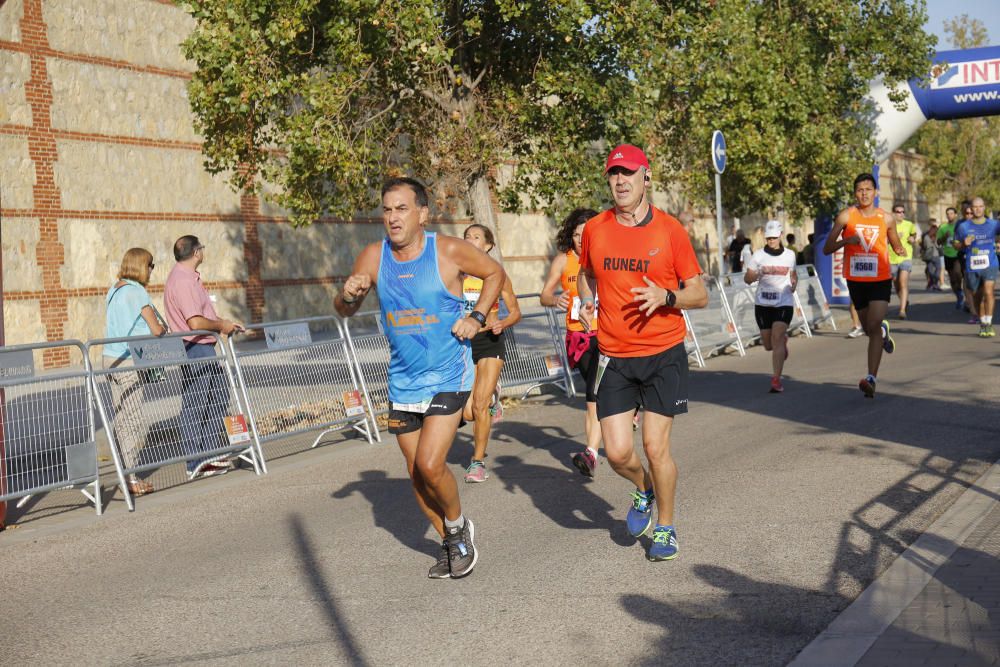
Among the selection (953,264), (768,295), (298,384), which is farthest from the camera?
(953,264)

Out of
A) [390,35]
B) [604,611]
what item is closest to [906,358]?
[390,35]

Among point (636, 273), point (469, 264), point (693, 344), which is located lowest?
point (693, 344)

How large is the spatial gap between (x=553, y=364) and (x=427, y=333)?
826cm

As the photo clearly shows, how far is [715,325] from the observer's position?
18.1 metres

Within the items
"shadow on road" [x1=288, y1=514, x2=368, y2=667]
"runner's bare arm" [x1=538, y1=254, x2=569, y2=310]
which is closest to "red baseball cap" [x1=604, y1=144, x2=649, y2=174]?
"shadow on road" [x1=288, y1=514, x2=368, y2=667]

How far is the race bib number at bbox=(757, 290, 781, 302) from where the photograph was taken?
12.9m

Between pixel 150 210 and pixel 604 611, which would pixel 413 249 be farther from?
pixel 150 210

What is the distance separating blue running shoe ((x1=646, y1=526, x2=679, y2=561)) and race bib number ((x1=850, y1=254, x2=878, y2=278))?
6.63 metres

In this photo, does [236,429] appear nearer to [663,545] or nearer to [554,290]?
[554,290]

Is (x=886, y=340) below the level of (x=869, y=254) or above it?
below

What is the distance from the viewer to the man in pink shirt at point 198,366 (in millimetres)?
9977

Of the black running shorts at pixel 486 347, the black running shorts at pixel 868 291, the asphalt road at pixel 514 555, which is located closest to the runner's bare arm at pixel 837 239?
the black running shorts at pixel 868 291

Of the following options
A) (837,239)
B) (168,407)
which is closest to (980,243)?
(837,239)

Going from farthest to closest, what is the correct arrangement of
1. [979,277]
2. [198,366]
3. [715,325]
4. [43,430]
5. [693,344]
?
[979,277] → [715,325] → [693,344] → [198,366] → [43,430]
